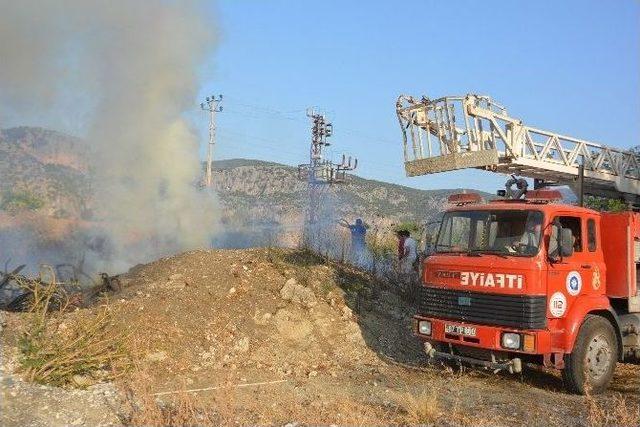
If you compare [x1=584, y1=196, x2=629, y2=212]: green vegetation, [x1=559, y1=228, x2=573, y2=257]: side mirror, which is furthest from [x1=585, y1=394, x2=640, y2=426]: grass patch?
[x1=584, y1=196, x2=629, y2=212]: green vegetation

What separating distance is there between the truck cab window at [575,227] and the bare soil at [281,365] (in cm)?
184

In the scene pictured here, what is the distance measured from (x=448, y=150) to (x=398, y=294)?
10.3 ft

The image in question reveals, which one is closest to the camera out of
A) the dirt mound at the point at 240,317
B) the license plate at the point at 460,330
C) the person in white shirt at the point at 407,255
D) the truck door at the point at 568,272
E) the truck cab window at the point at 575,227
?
the truck door at the point at 568,272

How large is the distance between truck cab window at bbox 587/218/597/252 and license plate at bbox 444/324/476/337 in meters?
1.98

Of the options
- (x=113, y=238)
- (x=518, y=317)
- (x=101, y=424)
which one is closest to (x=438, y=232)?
(x=518, y=317)

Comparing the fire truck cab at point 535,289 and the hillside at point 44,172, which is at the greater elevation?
the hillside at point 44,172

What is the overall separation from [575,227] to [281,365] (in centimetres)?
441

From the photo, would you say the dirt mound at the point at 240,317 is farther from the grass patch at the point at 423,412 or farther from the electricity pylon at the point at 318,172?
the electricity pylon at the point at 318,172

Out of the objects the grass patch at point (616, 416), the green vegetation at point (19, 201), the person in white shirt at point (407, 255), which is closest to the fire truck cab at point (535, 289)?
the grass patch at point (616, 416)

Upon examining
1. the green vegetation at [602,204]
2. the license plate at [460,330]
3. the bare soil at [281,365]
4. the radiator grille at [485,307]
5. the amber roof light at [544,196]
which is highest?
the green vegetation at [602,204]

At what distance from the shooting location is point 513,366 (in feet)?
22.2

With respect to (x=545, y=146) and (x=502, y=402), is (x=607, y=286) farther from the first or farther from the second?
(x=545, y=146)

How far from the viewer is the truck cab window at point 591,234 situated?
7.51m

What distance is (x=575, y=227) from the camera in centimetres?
741
